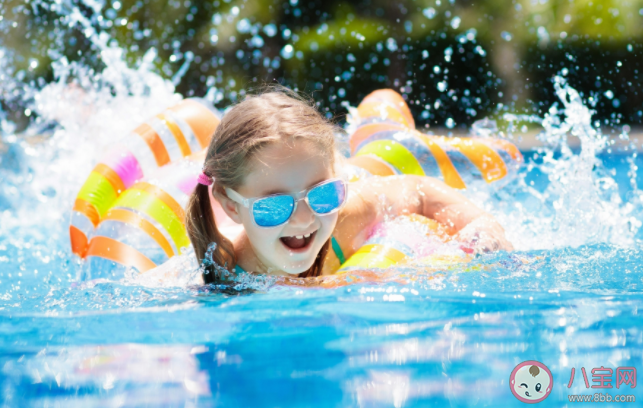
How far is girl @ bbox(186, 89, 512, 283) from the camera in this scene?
243cm

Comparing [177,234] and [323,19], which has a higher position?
[323,19]

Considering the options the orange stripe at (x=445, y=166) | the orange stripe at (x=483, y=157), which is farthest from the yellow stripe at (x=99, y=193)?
the orange stripe at (x=483, y=157)

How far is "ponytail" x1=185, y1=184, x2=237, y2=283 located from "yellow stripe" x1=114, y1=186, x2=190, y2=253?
60 centimetres

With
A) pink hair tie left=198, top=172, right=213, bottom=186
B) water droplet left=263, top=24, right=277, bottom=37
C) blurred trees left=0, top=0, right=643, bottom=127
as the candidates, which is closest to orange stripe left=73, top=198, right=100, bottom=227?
pink hair tie left=198, top=172, right=213, bottom=186

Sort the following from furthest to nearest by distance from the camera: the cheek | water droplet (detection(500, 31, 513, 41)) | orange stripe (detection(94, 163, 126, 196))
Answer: water droplet (detection(500, 31, 513, 41)) → orange stripe (detection(94, 163, 126, 196)) → the cheek

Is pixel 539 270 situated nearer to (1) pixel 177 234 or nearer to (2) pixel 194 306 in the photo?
(2) pixel 194 306

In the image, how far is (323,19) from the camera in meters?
11.4

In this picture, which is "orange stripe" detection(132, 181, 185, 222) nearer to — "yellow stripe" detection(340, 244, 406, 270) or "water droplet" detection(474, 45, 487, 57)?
"yellow stripe" detection(340, 244, 406, 270)

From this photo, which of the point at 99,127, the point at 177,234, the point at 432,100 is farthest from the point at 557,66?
the point at 177,234

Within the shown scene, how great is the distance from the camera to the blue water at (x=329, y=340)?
188cm

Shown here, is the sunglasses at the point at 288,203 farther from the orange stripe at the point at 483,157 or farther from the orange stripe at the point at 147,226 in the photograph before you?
the orange stripe at the point at 483,157

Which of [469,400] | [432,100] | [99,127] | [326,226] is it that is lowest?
[469,400]

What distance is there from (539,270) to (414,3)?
921cm

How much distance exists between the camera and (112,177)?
364cm
